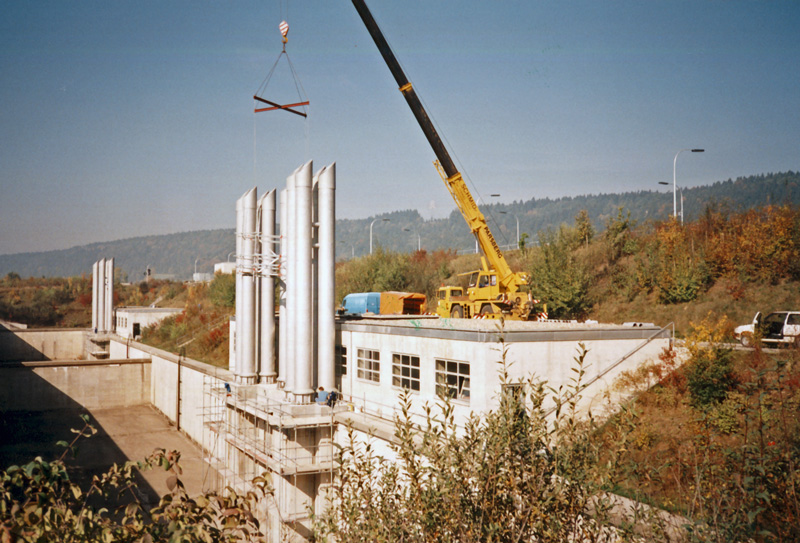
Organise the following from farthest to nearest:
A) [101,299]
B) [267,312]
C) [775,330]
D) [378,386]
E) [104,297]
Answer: [101,299] < [104,297] < [267,312] < [775,330] < [378,386]

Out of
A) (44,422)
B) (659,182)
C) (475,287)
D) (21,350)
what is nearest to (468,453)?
(475,287)

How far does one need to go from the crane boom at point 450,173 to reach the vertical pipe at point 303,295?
21.1 ft

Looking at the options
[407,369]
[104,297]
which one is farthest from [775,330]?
[104,297]

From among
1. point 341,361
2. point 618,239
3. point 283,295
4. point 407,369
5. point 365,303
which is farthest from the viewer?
point 618,239

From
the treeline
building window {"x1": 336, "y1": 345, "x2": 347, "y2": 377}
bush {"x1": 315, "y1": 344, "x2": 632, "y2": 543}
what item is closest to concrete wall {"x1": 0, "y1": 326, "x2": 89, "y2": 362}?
the treeline

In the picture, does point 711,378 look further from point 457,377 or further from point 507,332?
point 457,377

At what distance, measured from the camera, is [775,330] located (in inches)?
990

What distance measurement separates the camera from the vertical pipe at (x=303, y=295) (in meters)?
21.4

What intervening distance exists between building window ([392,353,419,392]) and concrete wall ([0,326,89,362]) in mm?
Answer: 49465

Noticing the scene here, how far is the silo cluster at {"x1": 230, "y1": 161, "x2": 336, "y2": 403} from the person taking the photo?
70.5 feet

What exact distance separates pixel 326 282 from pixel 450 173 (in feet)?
28.4

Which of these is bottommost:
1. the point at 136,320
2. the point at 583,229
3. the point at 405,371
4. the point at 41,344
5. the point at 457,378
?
the point at 41,344

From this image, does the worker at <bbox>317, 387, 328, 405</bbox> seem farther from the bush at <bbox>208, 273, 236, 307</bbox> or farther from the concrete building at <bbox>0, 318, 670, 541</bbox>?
the bush at <bbox>208, 273, 236, 307</bbox>

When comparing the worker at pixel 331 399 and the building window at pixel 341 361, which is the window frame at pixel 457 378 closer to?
the worker at pixel 331 399
